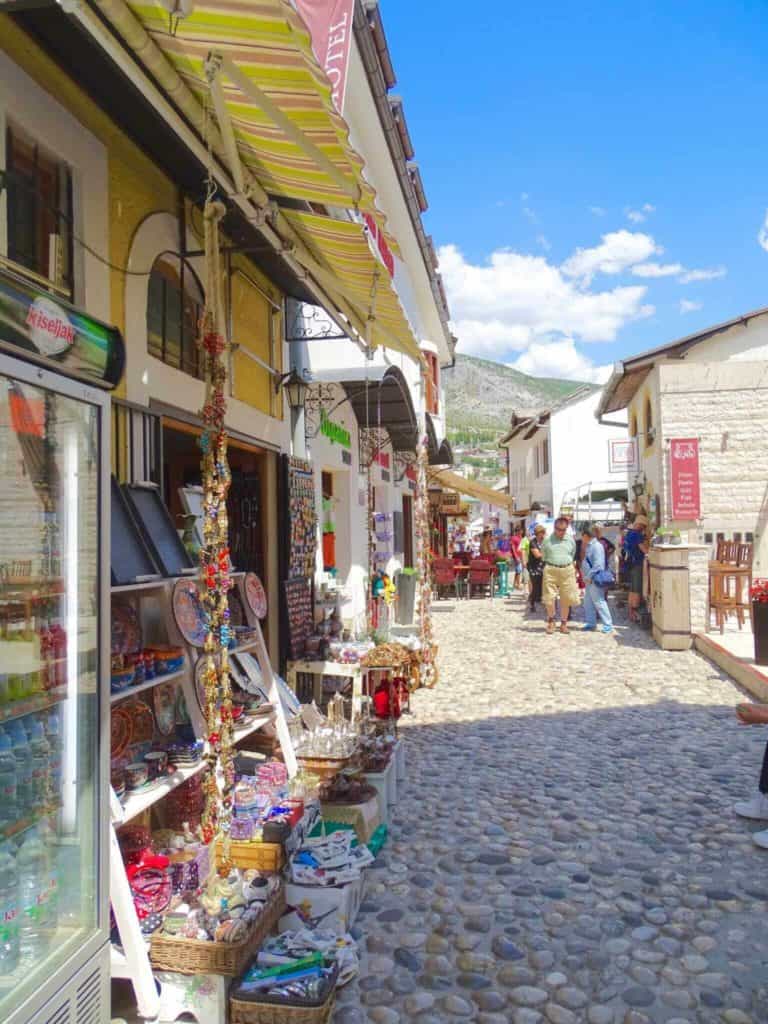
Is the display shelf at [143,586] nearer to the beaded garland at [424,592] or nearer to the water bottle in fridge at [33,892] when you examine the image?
the water bottle in fridge at [33,892]

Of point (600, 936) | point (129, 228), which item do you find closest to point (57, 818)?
point (600, 936)

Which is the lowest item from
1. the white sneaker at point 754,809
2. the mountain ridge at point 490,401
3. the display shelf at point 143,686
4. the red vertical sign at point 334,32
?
the white sneaker at point 754,809

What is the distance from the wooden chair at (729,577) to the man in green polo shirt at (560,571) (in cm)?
210

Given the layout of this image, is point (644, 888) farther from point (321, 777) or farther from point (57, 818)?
point (57, 818)

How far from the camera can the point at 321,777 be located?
16.7ft

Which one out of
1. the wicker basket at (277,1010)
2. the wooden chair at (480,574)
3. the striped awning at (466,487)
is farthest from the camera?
the striped awning at (466,487)

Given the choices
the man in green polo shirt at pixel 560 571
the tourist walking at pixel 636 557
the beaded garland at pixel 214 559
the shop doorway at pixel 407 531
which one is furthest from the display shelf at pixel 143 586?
the shop doorway at pixel 407 531

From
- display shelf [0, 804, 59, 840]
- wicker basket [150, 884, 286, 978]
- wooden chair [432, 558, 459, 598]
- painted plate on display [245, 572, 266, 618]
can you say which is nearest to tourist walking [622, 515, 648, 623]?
wooden chair [432, 558, 459, 598]

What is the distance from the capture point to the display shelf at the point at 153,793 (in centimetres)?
325

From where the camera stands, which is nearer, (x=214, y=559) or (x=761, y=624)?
(x=214, y=559)

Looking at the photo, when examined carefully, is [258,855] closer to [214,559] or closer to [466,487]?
[214,559]

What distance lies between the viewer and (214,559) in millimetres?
3406

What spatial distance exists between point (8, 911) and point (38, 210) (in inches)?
114

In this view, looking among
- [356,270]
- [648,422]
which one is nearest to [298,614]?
[356,270]
